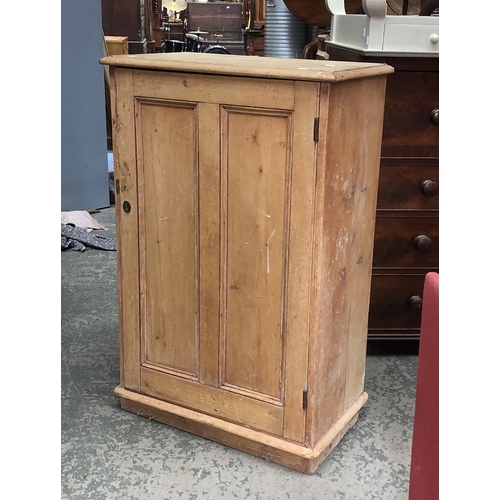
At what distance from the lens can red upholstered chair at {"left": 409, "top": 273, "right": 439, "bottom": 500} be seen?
1546 millimetres

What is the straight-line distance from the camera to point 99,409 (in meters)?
2.55

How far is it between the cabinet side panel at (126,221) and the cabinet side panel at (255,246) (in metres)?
0.37

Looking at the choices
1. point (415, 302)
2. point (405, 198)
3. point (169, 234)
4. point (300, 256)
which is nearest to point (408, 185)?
point (405, 198)

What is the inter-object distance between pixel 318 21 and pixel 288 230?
2.55m

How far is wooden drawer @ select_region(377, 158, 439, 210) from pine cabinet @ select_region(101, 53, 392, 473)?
47cm

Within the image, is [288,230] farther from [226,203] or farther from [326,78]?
[326,78]

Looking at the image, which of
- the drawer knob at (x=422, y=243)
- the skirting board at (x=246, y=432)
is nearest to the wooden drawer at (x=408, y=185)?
the drawer knob at (x=422, y=243)

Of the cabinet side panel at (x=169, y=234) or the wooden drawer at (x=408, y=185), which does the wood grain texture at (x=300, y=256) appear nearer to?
the cabinet side panel at (x=169, y=234)

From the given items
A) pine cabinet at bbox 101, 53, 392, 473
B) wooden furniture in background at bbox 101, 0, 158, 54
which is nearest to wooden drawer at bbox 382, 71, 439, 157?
pine cabinet at bbox 101, 53, 392, 473

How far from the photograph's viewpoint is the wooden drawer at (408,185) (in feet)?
9.09

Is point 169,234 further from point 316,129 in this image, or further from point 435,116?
point 435,116

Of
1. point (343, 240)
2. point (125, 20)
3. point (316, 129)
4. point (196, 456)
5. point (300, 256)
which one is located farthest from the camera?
point (125, 20)

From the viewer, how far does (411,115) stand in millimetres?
2701

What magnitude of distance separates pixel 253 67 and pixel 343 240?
1.98ft
